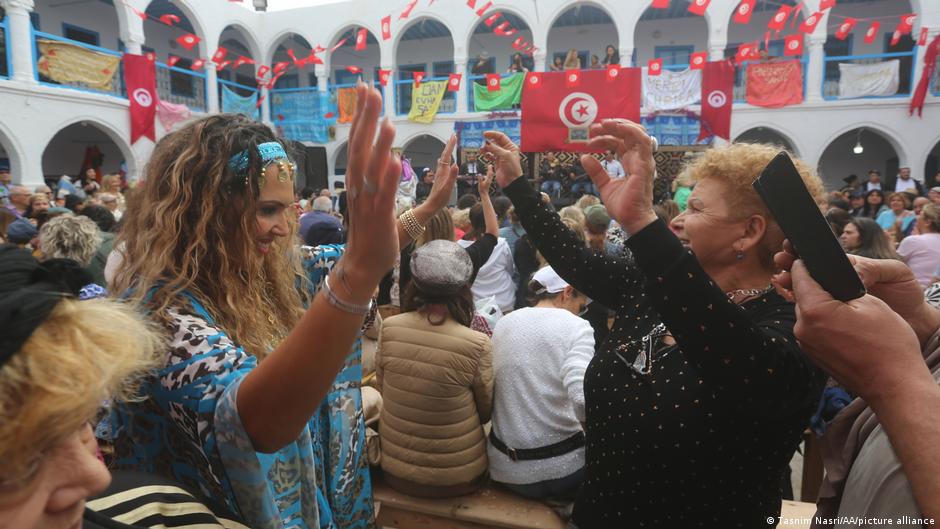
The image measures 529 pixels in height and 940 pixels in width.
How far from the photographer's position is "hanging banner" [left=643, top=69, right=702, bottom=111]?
1337cm

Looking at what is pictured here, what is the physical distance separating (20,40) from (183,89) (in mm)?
5344

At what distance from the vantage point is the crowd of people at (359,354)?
0.67 metres

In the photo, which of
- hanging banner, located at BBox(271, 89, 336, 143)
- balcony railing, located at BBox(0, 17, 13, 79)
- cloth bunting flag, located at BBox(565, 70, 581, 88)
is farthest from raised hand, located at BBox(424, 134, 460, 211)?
hanging banner, located at BBox(271, 89, 336, 143)

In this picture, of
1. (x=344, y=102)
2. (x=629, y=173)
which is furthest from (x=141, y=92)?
(x=629, y=173)

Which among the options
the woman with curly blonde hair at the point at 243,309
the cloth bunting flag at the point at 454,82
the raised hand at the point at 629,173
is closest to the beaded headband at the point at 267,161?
the woman with curly blonde hair at the point at 243,309

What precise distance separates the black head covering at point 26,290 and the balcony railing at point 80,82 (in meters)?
13.5

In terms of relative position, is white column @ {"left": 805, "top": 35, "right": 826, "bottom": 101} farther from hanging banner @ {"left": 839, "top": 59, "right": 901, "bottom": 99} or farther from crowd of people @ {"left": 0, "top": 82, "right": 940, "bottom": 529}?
crowd of people @ {"left": 0, "top": 82, "right": 940, "bottom": 529}

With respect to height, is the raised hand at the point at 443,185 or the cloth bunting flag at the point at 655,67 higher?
the cloth bunting flag at the point at 655,67

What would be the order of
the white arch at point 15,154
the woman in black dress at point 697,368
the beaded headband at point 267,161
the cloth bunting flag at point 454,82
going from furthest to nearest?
1. the cloth bunting flag at point 454,82
2. the white arch at point 15,154
3. the beaded headband at point 267,161
4. the woman in black dress at point 697,368

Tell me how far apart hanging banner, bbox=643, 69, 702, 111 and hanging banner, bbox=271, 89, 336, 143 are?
948 centimetres

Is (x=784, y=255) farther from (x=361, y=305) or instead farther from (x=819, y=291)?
(x=361, y=305)

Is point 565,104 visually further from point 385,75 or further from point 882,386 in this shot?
point 385,75

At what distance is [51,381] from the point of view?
1.96 ft

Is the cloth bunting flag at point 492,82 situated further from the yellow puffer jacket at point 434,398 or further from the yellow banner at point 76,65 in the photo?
the yellow puffer jacket at point 434,398
